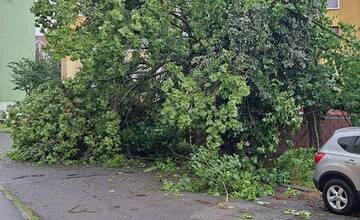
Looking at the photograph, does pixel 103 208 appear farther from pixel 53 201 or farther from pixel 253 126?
pixel 253 126

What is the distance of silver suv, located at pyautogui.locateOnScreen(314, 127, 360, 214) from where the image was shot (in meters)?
8.80

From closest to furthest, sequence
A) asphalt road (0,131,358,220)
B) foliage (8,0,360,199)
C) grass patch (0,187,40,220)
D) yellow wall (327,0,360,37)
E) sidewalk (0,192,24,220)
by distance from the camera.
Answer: sidewalk (0,192,24,220) < grass patch (0,187,40,220) < asphalt road (0,131,358,220) < foliage (8,0,360,199) < yellow wall (327,0,360,37)

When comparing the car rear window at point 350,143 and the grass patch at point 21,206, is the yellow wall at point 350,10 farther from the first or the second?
the grass patch at point 21,206

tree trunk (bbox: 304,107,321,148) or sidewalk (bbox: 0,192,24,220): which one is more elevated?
tree trunk (bbox: 304,107,321,148)

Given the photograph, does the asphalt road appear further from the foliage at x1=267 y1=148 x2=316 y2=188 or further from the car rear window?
the foliage at x1=267 y1=148 x2=316 y2=188

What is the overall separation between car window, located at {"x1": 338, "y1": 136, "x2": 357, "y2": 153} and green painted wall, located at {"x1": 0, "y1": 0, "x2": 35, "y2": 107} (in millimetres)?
34745

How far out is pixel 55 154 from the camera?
14.7 metres

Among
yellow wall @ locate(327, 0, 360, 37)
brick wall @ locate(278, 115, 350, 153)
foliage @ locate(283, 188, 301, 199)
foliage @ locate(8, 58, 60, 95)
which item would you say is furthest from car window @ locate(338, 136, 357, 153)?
foliage @ locate(8, 58, 60, 95)

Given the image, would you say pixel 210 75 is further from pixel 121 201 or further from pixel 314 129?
pixel 314 129

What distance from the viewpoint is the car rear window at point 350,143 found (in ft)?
29.4

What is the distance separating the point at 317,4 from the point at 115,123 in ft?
19.0

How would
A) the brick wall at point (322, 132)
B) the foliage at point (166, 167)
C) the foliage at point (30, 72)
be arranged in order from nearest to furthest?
the foliage at point (166, 167) → the brick wall at point (322, 132) → the foliage at point (30, 72)

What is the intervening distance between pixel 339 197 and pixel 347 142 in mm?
943

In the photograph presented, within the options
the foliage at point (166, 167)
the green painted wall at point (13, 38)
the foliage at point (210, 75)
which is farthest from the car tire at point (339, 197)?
the green painted wall at point (13, 38)
